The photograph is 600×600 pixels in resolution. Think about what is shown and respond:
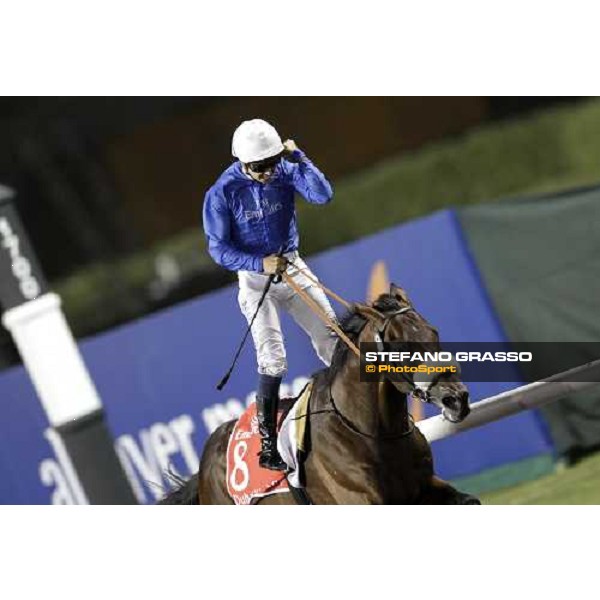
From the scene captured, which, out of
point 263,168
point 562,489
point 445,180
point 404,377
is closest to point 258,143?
point 263,168

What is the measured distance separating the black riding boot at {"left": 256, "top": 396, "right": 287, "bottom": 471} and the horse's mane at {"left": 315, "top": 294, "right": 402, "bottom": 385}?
35cm

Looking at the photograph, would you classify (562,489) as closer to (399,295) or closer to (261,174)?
(399,295)

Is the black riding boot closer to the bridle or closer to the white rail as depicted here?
the bridle

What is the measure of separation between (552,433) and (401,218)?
16.6 feet

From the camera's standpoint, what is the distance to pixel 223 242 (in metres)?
7.25

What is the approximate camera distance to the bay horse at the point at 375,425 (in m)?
6.73

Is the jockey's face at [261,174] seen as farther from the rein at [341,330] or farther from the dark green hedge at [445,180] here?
the dark green hedge at [445,180]

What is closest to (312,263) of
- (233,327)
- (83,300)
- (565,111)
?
(233,327)

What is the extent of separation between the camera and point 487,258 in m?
9.01

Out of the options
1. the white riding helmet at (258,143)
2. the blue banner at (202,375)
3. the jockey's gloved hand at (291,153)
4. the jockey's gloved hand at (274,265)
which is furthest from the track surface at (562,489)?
the white riding helmet at (258,143)

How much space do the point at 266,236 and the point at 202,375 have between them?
2.16 meters

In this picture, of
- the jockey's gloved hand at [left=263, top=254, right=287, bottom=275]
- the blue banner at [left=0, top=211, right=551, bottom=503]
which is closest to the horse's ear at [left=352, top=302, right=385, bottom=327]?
the jockey's gloved hand at [left=263, top=254, right=287, bottom=275]

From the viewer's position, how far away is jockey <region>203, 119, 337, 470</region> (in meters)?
7.16
